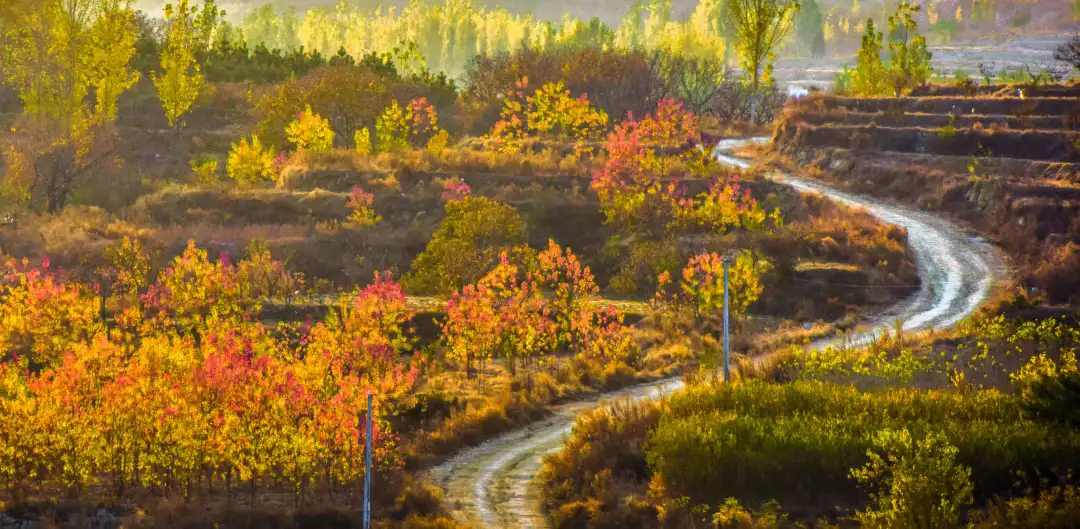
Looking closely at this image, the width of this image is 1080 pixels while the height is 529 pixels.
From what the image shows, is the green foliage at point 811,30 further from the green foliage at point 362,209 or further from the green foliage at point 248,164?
the green foliage at point 362,209

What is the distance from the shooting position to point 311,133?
204 feet

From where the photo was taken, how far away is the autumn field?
84.3ft

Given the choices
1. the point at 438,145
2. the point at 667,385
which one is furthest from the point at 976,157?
the point at 667,385

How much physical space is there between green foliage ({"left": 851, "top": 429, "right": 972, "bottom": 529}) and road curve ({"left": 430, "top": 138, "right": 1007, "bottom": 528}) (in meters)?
7.10

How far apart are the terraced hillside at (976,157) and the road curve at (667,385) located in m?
1.46

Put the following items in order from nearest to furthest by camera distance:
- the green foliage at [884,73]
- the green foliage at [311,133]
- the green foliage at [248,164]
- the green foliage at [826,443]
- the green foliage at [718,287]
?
the green foliage at [826,443] → the green foliage at [718,287] → the green foliage at [248,164] → the green foliage at [311,133] → the green foliage at [884,73]

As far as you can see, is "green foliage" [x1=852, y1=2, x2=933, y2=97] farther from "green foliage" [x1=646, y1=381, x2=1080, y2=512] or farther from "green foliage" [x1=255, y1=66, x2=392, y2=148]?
"green foliage" [x1=646, y1=381, x2=1080, y2=512]

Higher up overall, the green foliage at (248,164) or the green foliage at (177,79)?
the green foliage at (177,79)

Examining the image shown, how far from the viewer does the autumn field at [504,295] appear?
25.7 meters

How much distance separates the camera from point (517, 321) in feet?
122

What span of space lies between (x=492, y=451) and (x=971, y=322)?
1602cm

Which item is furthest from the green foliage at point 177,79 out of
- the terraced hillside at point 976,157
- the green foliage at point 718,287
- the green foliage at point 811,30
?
the green foliage at point 811,30

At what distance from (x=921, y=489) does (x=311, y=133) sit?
4578cm

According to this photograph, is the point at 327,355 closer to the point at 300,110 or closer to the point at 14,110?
the point at 300,110
